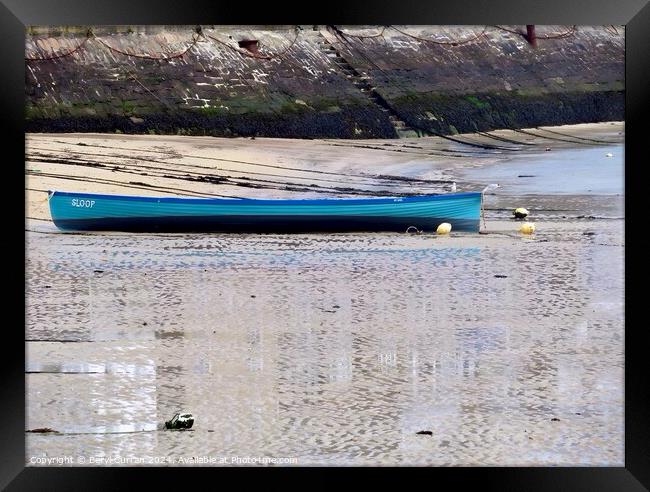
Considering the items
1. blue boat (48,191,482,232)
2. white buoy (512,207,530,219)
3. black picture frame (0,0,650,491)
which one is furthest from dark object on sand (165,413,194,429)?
white buoy (512,207,530,219)

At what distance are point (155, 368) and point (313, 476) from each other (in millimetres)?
991

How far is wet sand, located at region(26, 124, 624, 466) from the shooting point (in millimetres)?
4410

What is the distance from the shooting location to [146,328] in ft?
15.3

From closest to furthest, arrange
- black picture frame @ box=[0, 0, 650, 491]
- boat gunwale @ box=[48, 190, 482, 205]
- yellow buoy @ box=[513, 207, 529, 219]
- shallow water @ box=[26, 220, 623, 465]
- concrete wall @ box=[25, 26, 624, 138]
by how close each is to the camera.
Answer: black picture frame @ box=[0, 0, 650, 491], shallow water @ box=[26, 220, 623, 465], concrete wall @ box=[25, 26, 624, 138], boat gunwale @ box=[48, 190, 482, 205], yellow buoy @ box=[513, 207, 529, 219]

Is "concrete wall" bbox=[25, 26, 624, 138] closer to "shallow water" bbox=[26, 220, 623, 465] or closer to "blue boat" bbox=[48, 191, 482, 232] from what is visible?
"blue boat" bbox=[48, 191, 482, 232]

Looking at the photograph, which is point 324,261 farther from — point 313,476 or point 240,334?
point 313,476

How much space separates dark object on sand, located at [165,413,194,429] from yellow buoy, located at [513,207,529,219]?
6.78ft

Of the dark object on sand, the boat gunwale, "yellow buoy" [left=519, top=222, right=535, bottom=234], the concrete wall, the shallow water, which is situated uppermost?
the concrete wall
